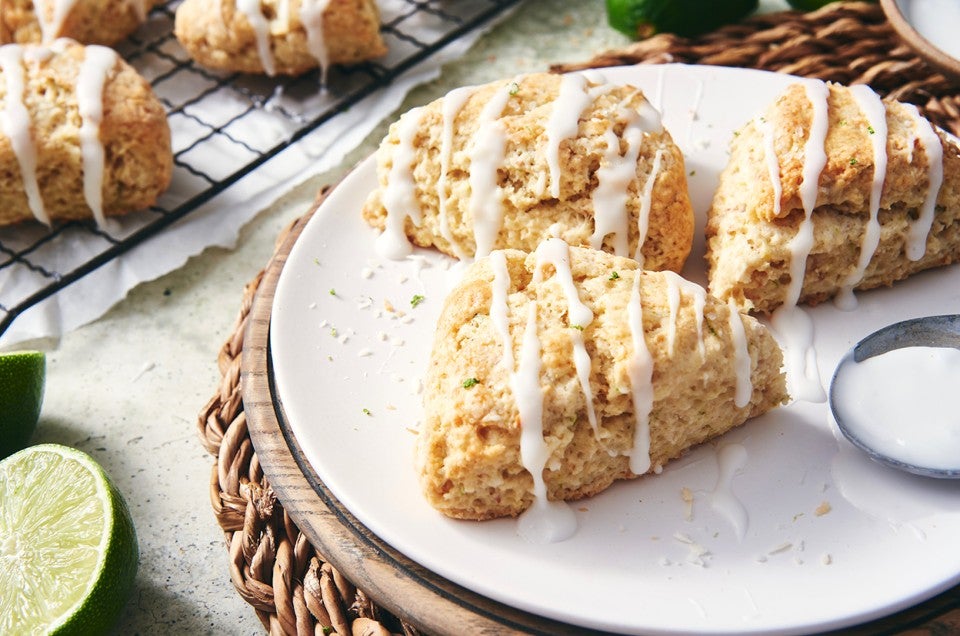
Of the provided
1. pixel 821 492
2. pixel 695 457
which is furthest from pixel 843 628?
pixel 695 457

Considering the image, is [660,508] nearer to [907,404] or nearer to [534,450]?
[534,450]

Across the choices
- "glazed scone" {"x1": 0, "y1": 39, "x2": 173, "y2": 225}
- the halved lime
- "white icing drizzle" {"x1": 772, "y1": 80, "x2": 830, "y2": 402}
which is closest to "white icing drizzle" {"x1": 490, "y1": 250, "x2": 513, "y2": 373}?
"white icing drizzle" {"x1": 772, "y1": 80, "x2": 830, "y2": 402}

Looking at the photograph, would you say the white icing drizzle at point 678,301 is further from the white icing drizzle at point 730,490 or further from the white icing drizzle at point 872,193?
the white icing drizzle at point 872,193

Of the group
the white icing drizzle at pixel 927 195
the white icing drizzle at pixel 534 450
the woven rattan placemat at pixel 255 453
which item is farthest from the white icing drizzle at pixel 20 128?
the white icing drizzle at pixel 927 195

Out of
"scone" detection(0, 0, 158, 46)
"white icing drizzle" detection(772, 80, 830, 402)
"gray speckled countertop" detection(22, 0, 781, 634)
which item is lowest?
"gray speckled countertop" detection(22, 0, 781, 634)

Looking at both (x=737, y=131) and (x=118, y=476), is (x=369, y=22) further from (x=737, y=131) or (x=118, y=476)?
(x=118, y=476)

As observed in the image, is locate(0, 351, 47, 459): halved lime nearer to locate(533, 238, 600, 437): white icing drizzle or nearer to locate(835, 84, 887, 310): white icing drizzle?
locate(533, 238, 600, 437): white icing drizzle
